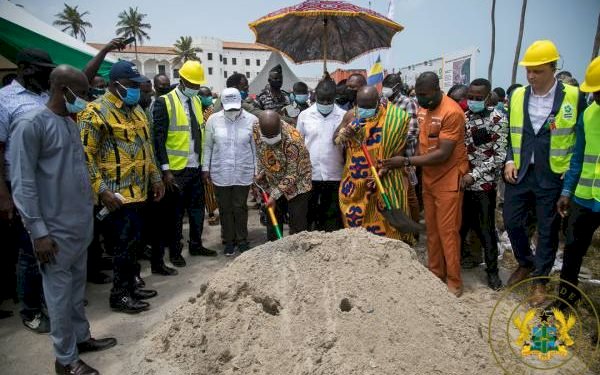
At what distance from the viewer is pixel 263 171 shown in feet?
14.3

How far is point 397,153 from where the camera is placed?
416 centimetres

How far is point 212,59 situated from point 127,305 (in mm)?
60162

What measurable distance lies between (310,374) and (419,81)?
264 cm

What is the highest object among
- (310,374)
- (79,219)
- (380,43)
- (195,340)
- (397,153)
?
(380,43)

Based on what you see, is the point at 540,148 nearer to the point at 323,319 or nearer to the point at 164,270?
the point at 323,319

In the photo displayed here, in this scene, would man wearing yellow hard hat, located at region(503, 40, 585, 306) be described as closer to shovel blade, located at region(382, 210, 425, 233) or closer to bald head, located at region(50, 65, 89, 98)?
shovel blade, located at region(382, 210, 425, 233)

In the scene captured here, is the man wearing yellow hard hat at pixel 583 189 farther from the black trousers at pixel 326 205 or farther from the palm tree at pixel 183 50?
the palm tree at pixel 183 50

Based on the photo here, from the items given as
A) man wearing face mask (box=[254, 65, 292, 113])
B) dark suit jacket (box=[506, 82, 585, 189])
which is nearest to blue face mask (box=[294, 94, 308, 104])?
man wearing face mask (box=[254, 65, 292, 113])

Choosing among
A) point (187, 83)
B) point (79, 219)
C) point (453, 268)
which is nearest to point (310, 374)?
point (79, 219)

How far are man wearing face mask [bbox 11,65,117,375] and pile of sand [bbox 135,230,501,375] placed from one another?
619 millimetres

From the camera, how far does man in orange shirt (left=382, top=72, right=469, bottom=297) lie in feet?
11.7

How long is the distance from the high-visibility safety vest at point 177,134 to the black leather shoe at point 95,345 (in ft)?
6.91

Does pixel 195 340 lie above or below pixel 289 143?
below

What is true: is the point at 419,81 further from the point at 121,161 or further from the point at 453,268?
the point at 121,161
